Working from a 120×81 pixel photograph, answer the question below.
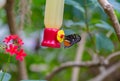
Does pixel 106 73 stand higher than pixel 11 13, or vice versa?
pixel 11 13

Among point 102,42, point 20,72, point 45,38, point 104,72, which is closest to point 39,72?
point 104,72

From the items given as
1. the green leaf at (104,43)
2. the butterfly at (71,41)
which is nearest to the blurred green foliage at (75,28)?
the green leaf at (104,43)

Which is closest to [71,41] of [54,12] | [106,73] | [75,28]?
[54,12]

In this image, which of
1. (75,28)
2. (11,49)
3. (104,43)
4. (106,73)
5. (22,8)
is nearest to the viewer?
(11,49)

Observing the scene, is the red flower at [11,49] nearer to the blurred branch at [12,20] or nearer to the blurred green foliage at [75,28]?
the blurred green foliage at [75,28]

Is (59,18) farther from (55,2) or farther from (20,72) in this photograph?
(20,72)

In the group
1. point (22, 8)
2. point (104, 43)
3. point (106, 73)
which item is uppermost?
point (22, 8)

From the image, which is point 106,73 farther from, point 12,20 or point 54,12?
point 54,12

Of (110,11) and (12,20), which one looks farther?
(12,20)

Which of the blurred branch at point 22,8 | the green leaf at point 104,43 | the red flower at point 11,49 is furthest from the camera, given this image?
the green leaf at point 104,43
